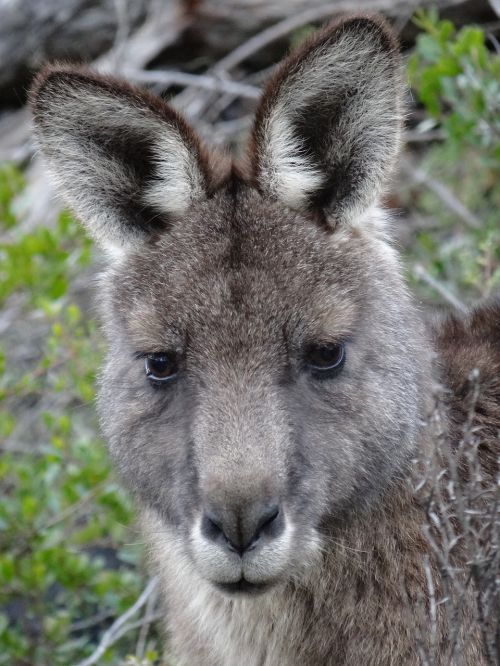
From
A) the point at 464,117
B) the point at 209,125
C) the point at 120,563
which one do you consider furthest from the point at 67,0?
the point at 120,563

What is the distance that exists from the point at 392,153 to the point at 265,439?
1.22m

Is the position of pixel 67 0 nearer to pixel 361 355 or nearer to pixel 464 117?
pixel 464 117

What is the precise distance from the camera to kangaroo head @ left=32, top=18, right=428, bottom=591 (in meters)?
3.41

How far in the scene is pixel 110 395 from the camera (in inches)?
158

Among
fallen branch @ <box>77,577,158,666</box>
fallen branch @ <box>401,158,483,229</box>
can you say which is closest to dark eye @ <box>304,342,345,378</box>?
fallen branch @ <box>77,577,158,666</box>

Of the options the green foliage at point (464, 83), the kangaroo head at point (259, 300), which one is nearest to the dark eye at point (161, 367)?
the kangaroo head at point (259, 300)

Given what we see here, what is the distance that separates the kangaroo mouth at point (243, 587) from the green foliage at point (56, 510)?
2158 millimetres

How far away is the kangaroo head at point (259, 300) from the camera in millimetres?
3414

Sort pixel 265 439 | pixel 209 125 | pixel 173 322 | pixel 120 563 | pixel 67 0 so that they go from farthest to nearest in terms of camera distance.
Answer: pixel 67 0, pixel 209 125, pixel 120 563, pixel 173 322, pixel 265 439

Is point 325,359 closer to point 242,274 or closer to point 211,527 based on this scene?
point 242,274

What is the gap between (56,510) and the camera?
584 cm

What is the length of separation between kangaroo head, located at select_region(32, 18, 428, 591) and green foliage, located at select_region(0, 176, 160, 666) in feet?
5.40

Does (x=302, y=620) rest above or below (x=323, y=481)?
below

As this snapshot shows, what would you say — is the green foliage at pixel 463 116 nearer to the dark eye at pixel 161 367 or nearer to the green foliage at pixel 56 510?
the green foliage at pixel 56 510
